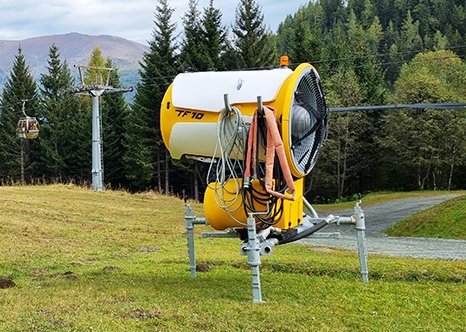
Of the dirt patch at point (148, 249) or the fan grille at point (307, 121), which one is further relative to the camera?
the dirt patch at point (148, 249)

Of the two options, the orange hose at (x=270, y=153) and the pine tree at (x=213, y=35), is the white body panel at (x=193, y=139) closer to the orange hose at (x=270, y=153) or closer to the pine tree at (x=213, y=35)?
the orange hose at (x=270, y=153)

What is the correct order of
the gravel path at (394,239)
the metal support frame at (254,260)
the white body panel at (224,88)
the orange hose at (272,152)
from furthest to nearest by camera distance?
1. the gravel path at (394,239)
2. the white body panel at (224,88)
3. the orange hose at (272,152)
4. the metal support frame at (254,260)

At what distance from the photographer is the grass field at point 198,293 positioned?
15.9 feet

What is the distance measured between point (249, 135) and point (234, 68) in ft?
123

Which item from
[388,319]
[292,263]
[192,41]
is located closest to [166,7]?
[192,41]

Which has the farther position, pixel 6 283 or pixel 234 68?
pixel 234 68

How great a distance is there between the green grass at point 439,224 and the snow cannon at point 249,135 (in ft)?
44.9

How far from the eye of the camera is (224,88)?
632 cm

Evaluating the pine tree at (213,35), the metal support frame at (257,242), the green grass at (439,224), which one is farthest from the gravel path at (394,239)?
the pine tree at (213,35)

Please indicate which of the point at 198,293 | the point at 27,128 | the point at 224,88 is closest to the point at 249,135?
the point at 224,88

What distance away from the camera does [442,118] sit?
4166 cm

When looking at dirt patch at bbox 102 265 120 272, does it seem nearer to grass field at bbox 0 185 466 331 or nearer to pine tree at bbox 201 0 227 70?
grass field at bbox 0 185 466 331

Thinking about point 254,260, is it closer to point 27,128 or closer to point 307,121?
point 307,121

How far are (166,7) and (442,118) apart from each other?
21.0 metres
